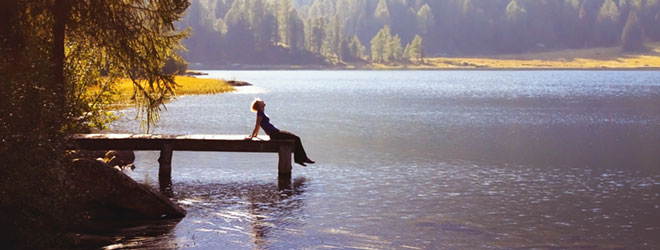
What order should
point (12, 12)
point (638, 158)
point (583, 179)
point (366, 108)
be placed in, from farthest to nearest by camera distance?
point (366, 108) → point (638, 158) → point (583, 179) → point (12, 12)

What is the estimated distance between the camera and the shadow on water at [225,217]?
16475 millimetres

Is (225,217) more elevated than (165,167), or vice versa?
(165,167)

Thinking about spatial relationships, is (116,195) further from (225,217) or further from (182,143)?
(182,143)

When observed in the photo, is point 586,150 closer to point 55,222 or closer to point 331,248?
point 331,248

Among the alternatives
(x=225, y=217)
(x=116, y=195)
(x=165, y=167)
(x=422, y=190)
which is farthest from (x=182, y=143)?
(x=422, y=190)

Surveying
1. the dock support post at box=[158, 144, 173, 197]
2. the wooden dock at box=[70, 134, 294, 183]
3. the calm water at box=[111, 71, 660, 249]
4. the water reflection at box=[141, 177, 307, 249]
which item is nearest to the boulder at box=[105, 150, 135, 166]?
the calm water at box=[111, 71, 660, 249]

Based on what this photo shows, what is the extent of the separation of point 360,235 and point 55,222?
7019mm

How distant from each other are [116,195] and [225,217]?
274 cm

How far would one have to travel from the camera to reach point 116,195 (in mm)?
17562

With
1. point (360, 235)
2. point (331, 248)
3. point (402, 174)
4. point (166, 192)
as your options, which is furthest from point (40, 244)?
point (402, 174)

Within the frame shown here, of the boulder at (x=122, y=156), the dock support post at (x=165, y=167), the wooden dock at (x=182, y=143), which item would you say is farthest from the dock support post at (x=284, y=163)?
the boulder at (x=122, y=156)

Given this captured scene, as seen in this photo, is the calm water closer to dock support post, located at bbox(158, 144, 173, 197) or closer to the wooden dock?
dock support post, located at bbox(158, 144, 173, 197)

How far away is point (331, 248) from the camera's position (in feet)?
53.2

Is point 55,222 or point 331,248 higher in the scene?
point 55,222
